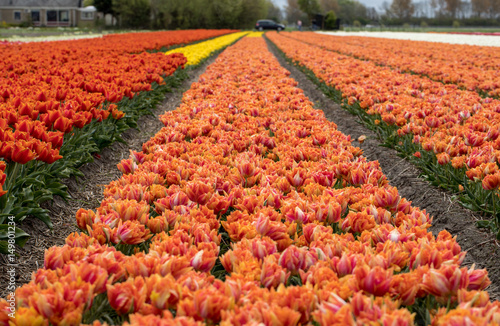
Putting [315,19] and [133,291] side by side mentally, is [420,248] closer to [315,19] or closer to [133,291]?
[133,291]

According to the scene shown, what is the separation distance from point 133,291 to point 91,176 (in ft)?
11.3

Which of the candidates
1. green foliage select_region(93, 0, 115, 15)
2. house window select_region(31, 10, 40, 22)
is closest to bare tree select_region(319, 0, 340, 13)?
green foliage select_region(93, 0, 115, 15)

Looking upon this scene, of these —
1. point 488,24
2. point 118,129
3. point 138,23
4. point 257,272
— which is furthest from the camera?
point 488,24

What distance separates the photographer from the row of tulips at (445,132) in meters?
3.25

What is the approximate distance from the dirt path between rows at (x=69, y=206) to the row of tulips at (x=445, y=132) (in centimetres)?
313

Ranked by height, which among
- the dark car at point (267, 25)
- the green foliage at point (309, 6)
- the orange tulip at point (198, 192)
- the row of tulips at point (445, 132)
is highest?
the green foliage at point (309, 6)

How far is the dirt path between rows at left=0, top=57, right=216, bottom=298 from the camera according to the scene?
288 centimetres

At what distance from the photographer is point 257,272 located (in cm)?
172

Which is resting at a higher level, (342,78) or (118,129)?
(342,78)

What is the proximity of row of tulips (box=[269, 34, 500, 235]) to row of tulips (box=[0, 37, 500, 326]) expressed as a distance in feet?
3.33

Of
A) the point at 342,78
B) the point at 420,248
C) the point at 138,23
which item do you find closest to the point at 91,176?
the point at 420,248

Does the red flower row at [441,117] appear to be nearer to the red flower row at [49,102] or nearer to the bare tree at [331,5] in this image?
the red flower row at [49,102]

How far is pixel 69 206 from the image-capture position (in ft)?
12.7

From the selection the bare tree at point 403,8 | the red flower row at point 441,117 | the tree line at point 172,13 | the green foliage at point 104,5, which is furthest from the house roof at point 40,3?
the bare tree at point 403,8
